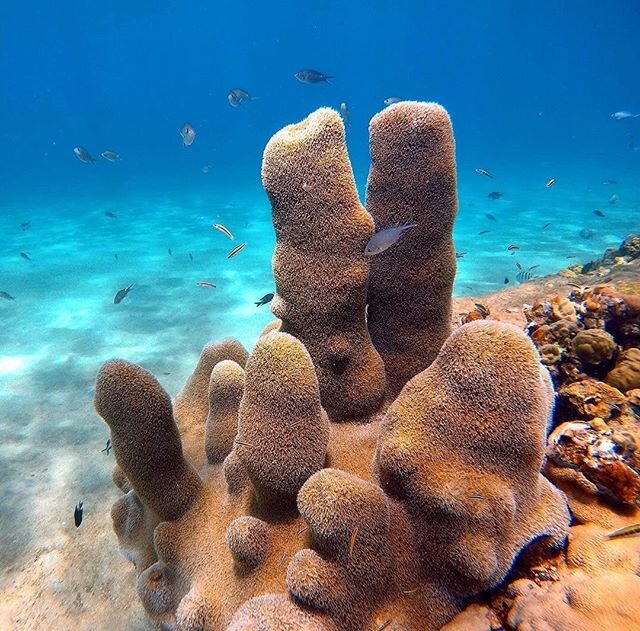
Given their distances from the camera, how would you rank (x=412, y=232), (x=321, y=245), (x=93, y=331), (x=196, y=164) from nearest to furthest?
(x=321, y=245) → (x=412, y=232) → (x=93, y=331) → (x=196, y=164)

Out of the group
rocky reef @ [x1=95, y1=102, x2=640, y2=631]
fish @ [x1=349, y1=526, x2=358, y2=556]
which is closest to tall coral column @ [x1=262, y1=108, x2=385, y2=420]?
rocky reef @ [x1=95, y1=102, x2=640, y2=631]

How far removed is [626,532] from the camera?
182cm

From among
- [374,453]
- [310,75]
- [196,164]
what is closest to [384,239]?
[374,453]

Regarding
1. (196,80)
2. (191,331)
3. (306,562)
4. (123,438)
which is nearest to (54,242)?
(191,331)

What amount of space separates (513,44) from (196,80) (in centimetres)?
7306

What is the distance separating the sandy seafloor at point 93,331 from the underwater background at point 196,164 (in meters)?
0.04

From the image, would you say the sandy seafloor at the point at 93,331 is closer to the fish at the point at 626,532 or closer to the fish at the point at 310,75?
the fish at the point at 626,532

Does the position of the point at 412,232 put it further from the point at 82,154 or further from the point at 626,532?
the point at 82,154

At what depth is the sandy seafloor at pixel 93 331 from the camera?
3.49 metres

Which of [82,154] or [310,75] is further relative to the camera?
[82,154]

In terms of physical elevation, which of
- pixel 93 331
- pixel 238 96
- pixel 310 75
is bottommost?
pixel 93 331

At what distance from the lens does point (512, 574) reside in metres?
1.98

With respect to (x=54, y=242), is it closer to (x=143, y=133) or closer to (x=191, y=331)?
(x=191, y=331)

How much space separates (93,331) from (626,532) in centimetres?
884
